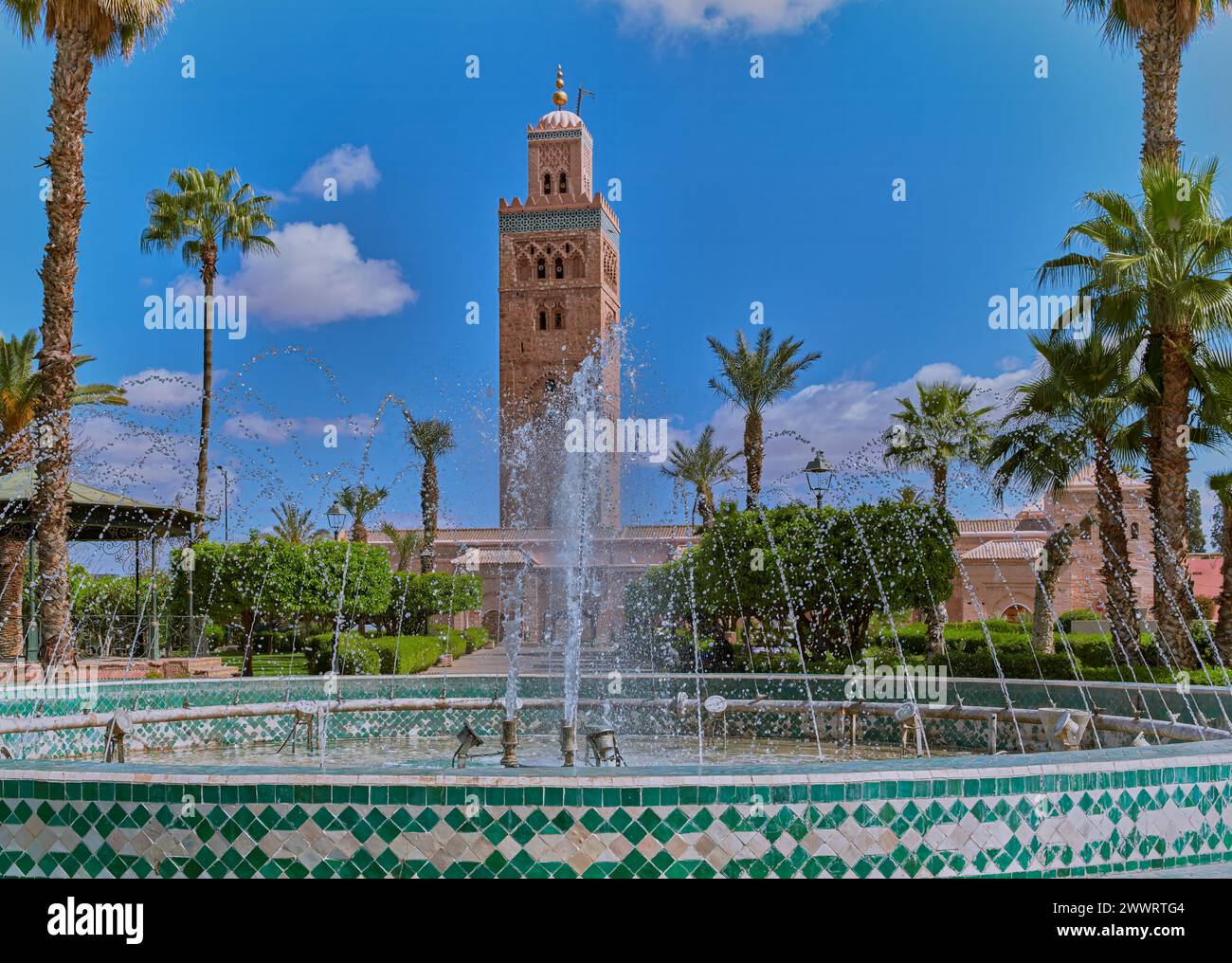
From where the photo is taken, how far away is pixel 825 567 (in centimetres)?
1983

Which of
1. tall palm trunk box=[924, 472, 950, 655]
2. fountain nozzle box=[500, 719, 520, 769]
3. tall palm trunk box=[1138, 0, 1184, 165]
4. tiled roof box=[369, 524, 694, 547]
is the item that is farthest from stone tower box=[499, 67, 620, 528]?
fountain nozzle box=[500, 719, 520, 769]

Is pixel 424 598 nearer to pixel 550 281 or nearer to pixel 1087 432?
pixel 1087 432

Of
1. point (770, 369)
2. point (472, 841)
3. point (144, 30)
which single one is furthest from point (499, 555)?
point (472, 841)

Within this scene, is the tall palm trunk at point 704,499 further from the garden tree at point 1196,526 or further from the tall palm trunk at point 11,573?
the garden tree at point 1196,526

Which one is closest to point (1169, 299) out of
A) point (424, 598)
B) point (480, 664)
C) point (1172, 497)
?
point (1172, 497)

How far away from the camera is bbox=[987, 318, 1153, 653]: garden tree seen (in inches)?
616

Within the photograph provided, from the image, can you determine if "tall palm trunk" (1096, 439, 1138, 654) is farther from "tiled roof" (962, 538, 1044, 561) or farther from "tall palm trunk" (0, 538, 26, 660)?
"tiled roof" (962, 538, 1044, 561)

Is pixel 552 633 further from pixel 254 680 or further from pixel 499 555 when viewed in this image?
pixel 254 680

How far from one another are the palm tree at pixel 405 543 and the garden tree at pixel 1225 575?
30.0 meters

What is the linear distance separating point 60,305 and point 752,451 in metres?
18.4

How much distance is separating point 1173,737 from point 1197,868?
3.16 meters

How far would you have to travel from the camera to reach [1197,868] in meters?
4.68

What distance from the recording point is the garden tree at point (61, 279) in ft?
49.3

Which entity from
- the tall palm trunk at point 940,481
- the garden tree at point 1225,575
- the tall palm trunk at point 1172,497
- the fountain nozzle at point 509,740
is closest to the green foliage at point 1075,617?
the tall palm trunk at point 940,481
